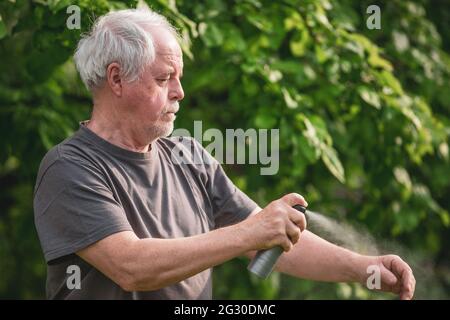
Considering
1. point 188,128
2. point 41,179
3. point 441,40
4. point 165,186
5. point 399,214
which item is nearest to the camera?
point 41,179

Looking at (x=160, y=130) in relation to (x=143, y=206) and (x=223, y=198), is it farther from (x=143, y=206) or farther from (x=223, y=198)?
(x=223, y=198)

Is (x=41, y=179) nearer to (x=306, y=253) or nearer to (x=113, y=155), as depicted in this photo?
(x=113, y=155)

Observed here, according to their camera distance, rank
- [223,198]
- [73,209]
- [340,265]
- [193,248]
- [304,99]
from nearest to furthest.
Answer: [193,248] → [73,209] → [340,265] → [223,198] → [304,99]

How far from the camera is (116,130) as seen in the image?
2627mm

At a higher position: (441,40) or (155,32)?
(155,32)

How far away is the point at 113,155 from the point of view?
2570mm

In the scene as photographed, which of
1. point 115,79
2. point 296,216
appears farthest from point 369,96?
point 296,216

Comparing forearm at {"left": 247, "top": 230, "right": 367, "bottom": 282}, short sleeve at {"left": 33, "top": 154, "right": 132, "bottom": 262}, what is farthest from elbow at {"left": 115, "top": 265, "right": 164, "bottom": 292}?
forearm at {"left": 247, "top": 230, "right": 367, "bottom": 282}

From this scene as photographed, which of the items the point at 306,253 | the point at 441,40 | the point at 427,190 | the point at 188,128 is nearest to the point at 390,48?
the point at 441,40

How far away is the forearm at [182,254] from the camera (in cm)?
226

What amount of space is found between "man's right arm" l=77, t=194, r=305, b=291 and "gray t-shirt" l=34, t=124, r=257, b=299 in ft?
0.28

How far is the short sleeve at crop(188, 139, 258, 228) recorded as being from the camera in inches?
113

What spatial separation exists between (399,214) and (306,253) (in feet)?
7.58

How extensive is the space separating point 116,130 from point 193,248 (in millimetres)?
554
